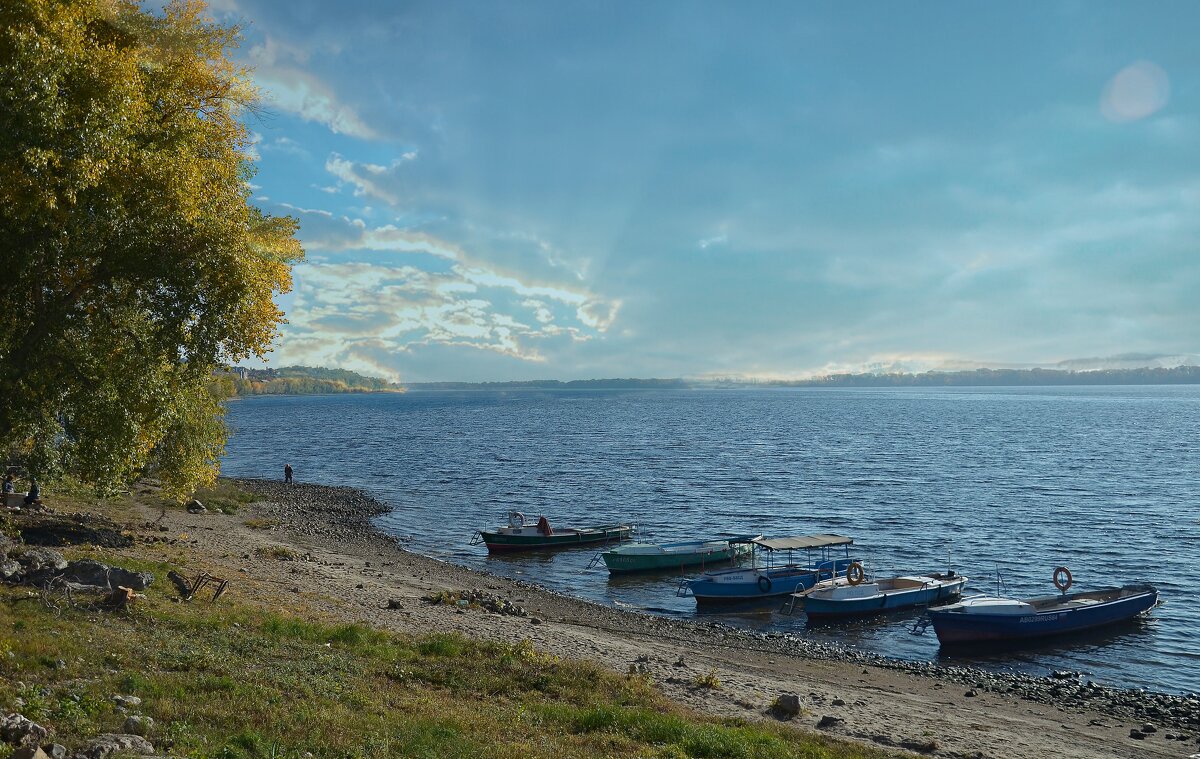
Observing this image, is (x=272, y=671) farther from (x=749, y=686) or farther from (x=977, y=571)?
(x=977, y=571)

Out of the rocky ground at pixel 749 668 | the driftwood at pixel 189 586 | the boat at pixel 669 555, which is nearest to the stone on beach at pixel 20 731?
the driftwood at pixel 189 586

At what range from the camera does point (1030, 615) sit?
3238 centimetres

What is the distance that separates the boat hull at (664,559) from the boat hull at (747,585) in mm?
4986

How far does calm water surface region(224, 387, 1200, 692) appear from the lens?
35594mm

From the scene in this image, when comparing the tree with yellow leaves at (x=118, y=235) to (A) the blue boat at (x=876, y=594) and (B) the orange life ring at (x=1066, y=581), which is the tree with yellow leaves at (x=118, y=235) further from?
(B) the orange life ring at (x=1066, y=581)

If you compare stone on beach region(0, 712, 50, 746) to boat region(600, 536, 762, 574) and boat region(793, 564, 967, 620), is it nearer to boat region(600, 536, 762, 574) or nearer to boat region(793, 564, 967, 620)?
boat region(793, 564, 967, 620)

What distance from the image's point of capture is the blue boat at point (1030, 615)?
31.8 meters

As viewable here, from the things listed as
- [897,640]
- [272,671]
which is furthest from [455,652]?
[897,640]

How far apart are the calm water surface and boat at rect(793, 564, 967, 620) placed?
3.09ft

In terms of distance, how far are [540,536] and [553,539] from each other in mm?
1132

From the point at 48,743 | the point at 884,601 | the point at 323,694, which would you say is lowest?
the point at 884,601

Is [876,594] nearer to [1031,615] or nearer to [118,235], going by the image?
[1031,615]

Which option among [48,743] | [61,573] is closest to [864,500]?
[61,573]

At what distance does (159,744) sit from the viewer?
10430 mm
